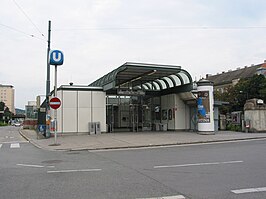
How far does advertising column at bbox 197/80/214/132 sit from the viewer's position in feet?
76.3

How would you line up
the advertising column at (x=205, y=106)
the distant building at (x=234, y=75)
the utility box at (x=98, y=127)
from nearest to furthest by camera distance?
the advertising column at (x=205, y=106) < the utility box at (x=98, y=127) < the distant building at (x=234, y=75)

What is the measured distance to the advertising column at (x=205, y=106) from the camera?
76.3 feet

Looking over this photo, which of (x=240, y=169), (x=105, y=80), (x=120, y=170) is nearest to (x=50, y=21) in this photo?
(x=105, y=80)

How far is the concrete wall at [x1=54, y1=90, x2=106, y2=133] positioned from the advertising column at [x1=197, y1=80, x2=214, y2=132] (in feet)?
27.1

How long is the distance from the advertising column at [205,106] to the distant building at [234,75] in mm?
63253

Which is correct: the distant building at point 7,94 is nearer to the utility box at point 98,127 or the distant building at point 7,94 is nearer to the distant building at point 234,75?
the distant building at point 234,75

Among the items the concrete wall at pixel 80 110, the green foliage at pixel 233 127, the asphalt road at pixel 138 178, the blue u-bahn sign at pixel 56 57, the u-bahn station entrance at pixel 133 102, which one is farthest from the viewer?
the green foliage at pixel 233 127

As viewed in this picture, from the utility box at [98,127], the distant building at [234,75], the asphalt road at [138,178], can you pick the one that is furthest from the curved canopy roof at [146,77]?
the distant building at [234,75]

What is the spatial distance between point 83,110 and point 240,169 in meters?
18.3

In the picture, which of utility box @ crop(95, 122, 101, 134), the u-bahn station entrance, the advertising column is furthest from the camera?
utility box @ crop(95, 122, 101, 134)

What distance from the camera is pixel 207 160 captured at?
35.4 feet

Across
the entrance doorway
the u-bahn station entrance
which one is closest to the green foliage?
the u-bahn station entrance

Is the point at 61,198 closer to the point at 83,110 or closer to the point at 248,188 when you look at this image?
the point at 248,188

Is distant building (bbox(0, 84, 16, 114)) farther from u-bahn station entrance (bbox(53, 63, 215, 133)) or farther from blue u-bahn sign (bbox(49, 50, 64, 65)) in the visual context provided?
blue u-bahn sign (bbox(49, 50, 64, 65))
